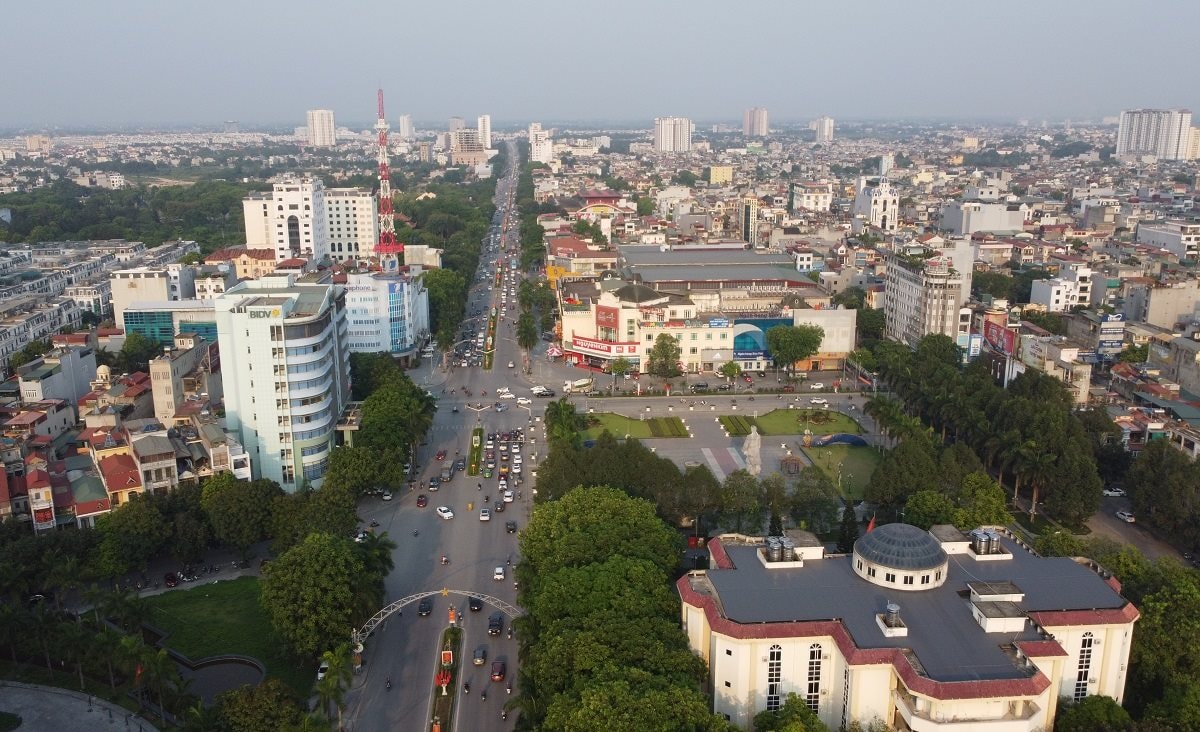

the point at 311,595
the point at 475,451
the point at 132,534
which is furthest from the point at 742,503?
the point at 132,534

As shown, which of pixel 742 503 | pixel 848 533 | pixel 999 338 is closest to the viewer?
pixel 848 533

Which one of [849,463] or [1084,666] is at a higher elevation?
[1084,666]

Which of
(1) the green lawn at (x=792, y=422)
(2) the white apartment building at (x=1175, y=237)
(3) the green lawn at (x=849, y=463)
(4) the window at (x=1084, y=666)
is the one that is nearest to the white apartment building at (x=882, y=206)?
(2) the white apartment building at (x=1175, y=237)

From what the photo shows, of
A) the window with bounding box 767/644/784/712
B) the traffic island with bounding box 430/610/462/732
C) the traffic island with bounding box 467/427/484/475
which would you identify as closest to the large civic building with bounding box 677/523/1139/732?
the window with bounding box 767/644/784/712

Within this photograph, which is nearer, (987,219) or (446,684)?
(446,684)

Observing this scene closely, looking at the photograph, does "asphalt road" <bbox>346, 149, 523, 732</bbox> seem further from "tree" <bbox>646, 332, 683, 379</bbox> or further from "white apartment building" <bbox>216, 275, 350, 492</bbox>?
"tree" <bbox>646, 332, 683, 379</bbox>

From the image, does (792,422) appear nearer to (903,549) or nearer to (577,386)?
(577,386)

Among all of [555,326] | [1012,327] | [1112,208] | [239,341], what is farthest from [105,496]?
[1112,208]

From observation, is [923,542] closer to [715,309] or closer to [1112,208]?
[715,309]
